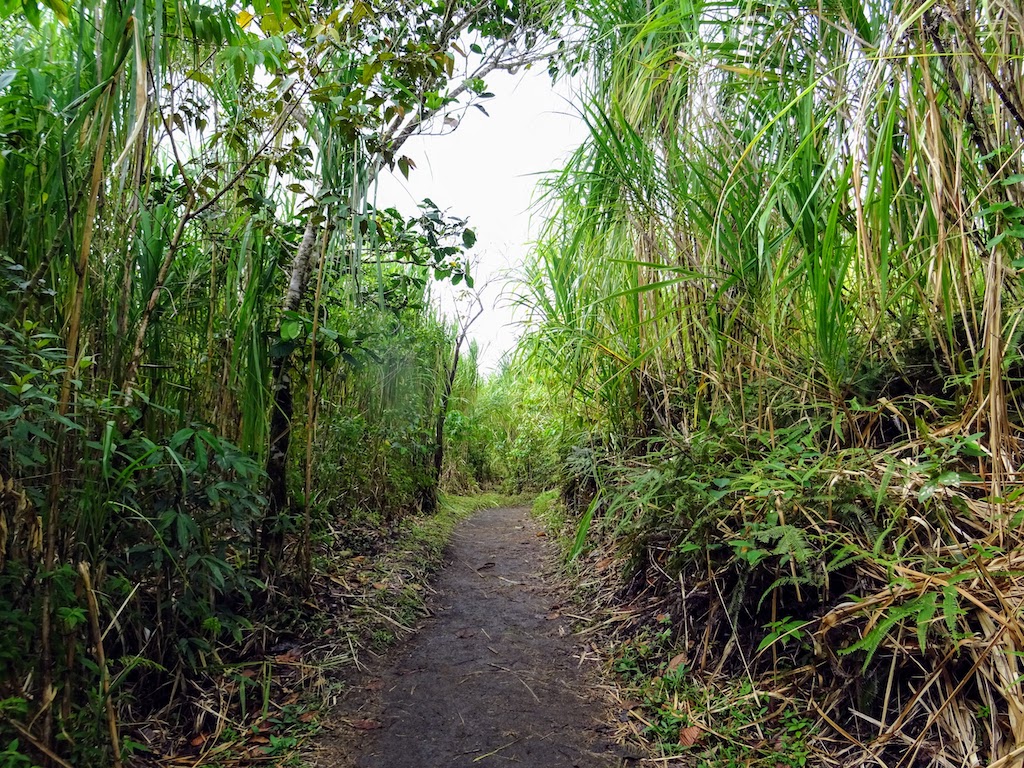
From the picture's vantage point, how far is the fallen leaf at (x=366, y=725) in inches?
64.3

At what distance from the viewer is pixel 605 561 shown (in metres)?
2.75

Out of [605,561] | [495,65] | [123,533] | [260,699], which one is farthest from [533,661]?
[495,65]

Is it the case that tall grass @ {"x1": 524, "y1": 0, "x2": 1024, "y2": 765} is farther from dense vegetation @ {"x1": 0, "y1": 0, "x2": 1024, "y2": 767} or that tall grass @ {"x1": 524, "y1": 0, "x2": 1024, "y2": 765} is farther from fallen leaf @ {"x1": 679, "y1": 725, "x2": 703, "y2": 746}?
fallen leaf @ {"x1": 679, "y1": 725, "x2": 703, "y2": 746}

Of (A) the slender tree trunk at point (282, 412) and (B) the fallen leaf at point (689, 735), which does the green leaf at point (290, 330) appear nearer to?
(A) the slender tree trunk at point (282, 412)

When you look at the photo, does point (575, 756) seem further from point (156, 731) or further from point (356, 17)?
point (356, 17)

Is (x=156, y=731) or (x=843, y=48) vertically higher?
(x=843, y=48)

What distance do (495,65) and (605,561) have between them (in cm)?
266

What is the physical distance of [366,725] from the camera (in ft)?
5.42

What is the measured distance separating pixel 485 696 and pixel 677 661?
65 cm

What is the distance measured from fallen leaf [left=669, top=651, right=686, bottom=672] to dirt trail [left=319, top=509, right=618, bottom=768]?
0.87ft

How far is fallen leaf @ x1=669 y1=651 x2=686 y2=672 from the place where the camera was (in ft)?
5.71

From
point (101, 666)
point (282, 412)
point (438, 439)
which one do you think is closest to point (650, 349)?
point (282, 412)

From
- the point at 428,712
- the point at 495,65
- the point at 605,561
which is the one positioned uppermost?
the point at 495,65

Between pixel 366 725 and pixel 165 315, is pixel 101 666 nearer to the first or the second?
pixel 366 725
